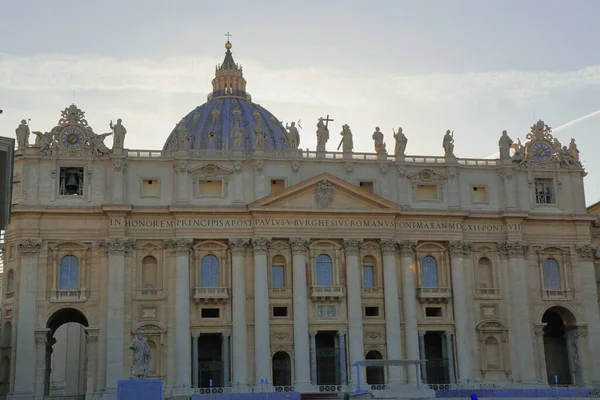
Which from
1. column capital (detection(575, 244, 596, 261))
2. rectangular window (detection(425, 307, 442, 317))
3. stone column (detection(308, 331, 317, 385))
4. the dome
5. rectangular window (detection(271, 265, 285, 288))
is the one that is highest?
the dome

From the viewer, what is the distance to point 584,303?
68.7 meters

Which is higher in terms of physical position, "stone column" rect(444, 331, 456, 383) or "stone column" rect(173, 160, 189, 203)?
"stone column" rect(173, 160, 189, 203)

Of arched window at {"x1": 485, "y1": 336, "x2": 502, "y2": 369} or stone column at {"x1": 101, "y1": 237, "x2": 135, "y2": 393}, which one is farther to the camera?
arched window at {"x1": 485, "y1": 336, "x2": 502, "y2": 369}

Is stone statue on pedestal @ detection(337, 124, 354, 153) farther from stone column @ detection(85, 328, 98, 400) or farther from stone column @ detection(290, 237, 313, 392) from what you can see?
stone column @ detection(85, 328, 98, 400)

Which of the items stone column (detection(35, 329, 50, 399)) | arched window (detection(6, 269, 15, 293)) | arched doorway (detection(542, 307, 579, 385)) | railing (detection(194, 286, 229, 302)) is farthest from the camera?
arched doorway (detection(542, 307, 579, 385))

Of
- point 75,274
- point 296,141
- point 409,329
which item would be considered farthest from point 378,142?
point 75,274

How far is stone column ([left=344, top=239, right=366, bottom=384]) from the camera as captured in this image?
6412 centimetres

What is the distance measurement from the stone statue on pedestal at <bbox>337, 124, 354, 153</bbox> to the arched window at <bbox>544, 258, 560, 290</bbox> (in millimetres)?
15425

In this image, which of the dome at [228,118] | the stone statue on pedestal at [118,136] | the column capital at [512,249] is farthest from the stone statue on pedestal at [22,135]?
the column capital at [512,249]

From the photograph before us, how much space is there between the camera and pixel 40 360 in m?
61.5

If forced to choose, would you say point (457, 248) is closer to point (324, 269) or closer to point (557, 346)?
point (324, 269)

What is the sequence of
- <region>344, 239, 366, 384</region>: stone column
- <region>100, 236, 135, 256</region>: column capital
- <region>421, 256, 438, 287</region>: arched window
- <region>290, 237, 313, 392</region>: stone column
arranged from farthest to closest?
<region>421, 256, 438, 287</region>: arched window
<region>344, 239, 366, 384</region>: stone column
<region>100, 236, 135, 256</region>: column capital
<region>290, 237, 313, 392</region>: stone column

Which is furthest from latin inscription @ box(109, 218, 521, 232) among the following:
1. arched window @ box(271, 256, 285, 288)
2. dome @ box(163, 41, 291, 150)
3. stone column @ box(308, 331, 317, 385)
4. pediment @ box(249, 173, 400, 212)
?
dome @ box(163, 41, 291, 150)

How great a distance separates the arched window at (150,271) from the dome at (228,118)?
29.0 meters
